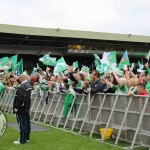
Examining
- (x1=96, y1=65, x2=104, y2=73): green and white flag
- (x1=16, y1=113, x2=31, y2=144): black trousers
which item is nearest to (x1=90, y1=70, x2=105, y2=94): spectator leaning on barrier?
(x1=96, y1=65, x2=104, y2=73): green and white flag

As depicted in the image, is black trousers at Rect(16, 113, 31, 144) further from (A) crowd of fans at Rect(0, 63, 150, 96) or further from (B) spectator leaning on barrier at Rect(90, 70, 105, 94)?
(B) spectator leaning on barrier at Rect(90, 70, 105, 94)

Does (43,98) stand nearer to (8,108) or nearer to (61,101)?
(61,101)

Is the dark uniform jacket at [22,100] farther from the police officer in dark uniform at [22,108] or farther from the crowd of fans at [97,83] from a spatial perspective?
the crowd of fans at [97,83]

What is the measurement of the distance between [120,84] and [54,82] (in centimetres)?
490

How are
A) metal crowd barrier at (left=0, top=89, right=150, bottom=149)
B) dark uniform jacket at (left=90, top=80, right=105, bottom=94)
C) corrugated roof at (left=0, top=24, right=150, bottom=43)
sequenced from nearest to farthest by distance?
metal crowd barrier at (left=0, top=89, right=150, bottom=149) → dark uniform jacket at (left=90, top=80, right=105, bottom=94) → corrugated roof at (left=0, top=24, right=150, bottom=43)

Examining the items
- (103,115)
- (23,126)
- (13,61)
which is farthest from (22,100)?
(13,61)

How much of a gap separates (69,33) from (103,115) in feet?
202

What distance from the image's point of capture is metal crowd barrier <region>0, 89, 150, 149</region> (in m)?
9.81

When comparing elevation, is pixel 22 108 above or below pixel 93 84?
below

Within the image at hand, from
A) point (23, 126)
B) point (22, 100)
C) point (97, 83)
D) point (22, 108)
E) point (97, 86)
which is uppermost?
point (97, 83)

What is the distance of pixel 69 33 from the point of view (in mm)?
72438

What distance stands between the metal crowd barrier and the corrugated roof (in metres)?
49.0

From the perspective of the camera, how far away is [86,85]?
40.2ft

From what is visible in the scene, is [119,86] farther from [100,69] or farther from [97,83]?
[100,69]
